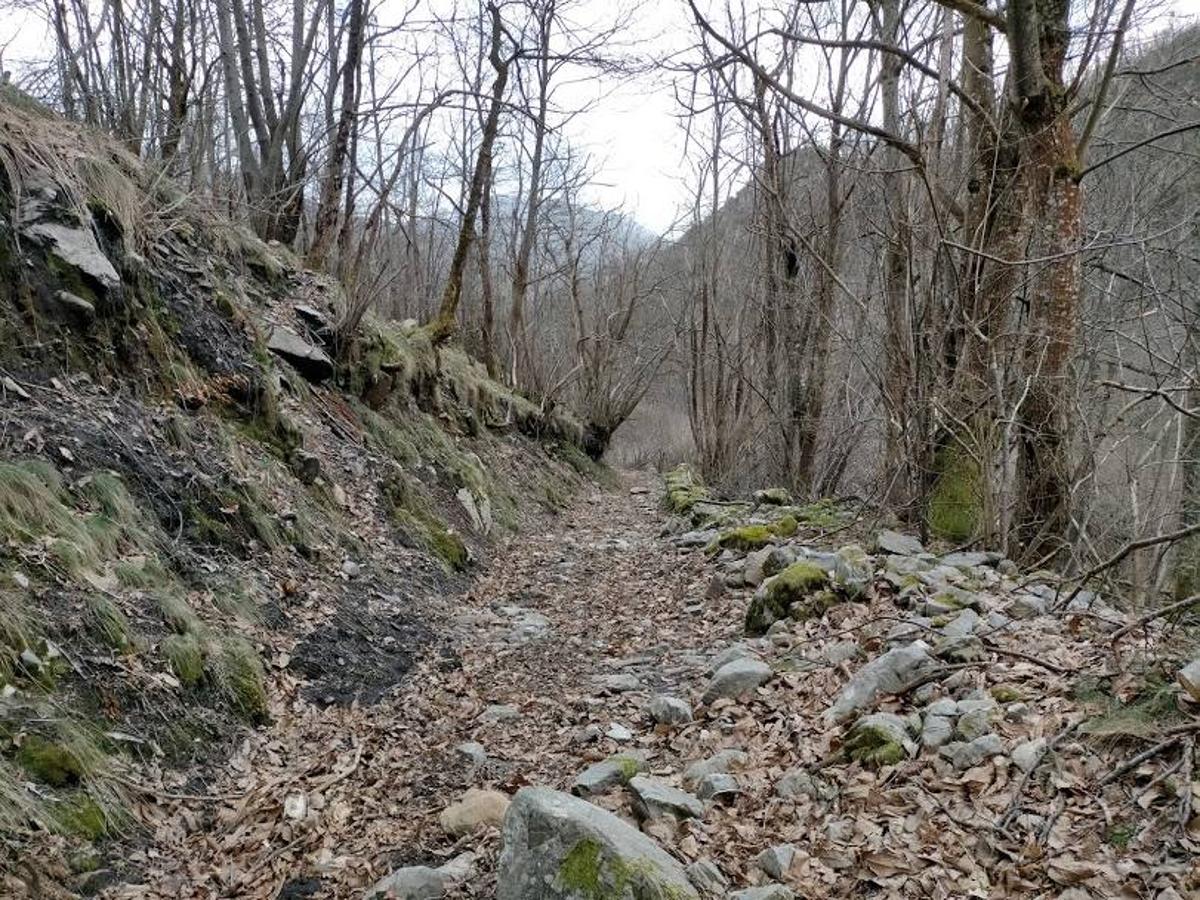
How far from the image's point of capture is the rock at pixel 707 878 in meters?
2.25

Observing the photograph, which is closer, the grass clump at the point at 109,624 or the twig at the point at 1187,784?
the twig at the point at 1187,784

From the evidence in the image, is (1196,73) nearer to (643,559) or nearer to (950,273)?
(950,273)

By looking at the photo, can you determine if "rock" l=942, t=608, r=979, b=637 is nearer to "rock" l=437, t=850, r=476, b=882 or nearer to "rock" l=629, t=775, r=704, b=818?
"rock" l=629, t=775, r=704, b=818

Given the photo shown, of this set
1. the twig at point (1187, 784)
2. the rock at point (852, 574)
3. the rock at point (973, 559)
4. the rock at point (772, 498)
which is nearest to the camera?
the twig at point (1187, 784)

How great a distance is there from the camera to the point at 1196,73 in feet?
31.8

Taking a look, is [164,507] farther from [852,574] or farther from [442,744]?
[852,574]

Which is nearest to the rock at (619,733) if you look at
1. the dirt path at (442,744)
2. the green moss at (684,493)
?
the dirt path at (442,744)

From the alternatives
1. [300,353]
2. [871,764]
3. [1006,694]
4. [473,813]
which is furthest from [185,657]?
[300,353]

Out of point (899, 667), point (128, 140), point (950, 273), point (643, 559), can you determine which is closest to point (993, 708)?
point (899, 667)

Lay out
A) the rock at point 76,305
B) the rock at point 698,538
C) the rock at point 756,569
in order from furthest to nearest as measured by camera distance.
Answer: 1. the rock at point 698,538
2. the rock at point 756,569
3. the rock at point 76,305

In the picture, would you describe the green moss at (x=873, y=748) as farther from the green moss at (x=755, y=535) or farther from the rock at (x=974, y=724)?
the green moss at (x=755, y=535)

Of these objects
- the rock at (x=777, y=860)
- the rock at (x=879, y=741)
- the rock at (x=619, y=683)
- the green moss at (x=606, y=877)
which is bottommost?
the rock at (x=619, y=683)

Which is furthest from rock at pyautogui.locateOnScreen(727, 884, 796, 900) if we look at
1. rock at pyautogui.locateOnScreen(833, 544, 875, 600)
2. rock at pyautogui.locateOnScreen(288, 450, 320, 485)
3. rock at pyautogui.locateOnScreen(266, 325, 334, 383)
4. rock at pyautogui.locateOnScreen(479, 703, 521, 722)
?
rock at pyautogui.locateOnScreen(266, 325, 334, 383)

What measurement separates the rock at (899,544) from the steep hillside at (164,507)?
10.2 ft
